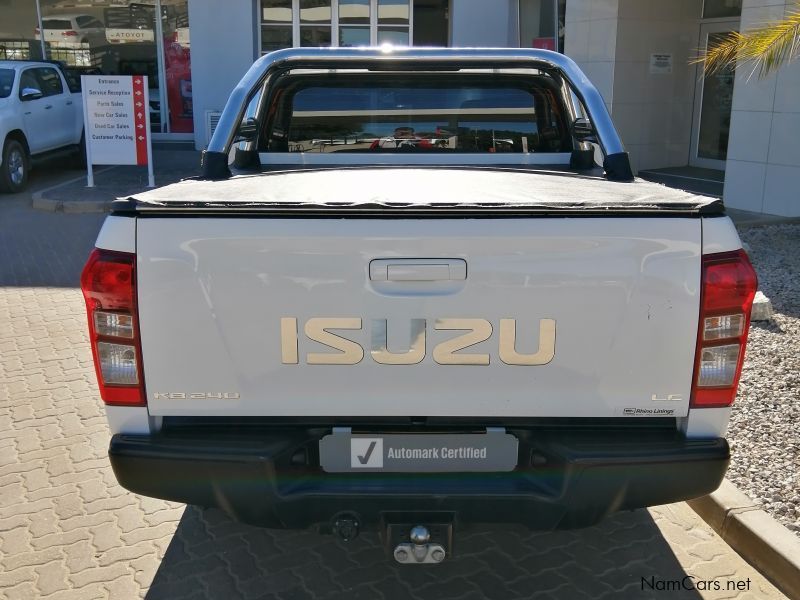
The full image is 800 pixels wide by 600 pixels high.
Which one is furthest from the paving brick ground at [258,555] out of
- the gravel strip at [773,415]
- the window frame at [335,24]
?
the window frame at [335,24]

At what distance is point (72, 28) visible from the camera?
1845 centimetres

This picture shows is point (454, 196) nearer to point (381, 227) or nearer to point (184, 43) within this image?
point (381, 227)

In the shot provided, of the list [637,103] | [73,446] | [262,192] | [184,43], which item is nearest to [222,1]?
[184,43]

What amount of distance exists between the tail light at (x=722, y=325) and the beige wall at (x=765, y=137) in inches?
328

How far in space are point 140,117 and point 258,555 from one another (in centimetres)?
976

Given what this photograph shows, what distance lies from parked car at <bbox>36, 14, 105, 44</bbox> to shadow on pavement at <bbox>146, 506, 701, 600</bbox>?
17478mm

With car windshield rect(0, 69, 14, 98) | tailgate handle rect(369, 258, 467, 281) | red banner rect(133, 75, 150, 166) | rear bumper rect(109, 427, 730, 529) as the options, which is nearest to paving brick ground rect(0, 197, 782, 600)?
rear bumper rect(109, 427, 730, 529)

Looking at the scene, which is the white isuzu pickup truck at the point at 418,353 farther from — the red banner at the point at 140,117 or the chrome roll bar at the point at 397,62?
the red banner at the point at 140,117

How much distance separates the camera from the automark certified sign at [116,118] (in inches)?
463

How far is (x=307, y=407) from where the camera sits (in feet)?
8.32

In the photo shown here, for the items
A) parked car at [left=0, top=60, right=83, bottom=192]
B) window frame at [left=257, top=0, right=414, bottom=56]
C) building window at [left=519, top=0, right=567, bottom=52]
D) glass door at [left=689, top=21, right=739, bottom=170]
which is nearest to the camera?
parked car at [left=0, top=60, right=83, bottom=192]

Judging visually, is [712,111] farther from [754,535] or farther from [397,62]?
[754,535]

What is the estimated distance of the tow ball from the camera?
2.54 metres

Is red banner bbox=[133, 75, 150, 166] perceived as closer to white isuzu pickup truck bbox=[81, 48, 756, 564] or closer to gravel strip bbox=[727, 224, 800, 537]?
gravel strip bbox=[727, 224, 800, 537]
